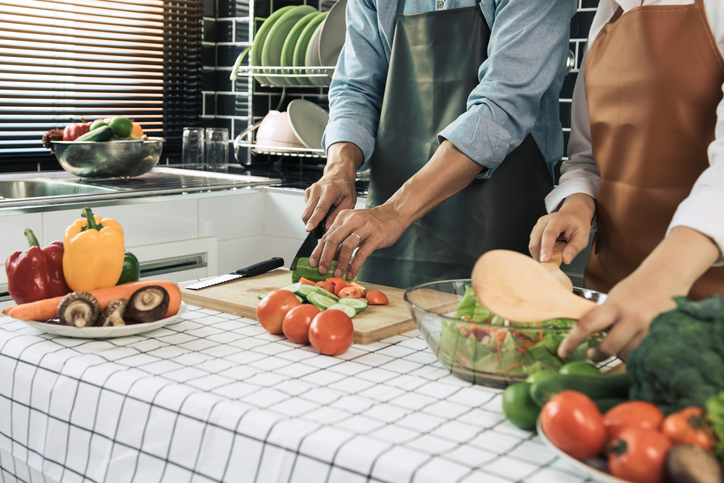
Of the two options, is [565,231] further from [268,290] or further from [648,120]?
[268,290]

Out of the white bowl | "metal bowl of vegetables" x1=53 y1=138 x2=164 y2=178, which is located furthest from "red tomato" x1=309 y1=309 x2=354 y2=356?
the white bowl

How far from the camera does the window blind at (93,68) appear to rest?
2.46 metres

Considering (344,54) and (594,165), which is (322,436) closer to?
(594,165)

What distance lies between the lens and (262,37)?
2.63 meters

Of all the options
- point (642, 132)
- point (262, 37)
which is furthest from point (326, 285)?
point (262, 37)

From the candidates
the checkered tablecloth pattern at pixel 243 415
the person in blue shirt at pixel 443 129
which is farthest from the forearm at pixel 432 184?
the checkered tablecloth pattern at pixel 243 415

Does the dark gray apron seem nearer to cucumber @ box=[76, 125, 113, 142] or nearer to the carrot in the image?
the carrot

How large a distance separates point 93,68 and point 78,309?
198cm

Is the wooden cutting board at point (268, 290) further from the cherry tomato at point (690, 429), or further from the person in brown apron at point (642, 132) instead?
the cherry tomato at point (690, 429)

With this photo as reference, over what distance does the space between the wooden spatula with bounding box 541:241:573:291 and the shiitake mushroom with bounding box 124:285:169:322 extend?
521 mm

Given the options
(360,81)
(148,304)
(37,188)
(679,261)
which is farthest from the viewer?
(37,188)

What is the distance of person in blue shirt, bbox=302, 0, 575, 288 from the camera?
132 centimetres

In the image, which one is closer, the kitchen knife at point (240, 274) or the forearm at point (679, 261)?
the forearm at point (679, 261)

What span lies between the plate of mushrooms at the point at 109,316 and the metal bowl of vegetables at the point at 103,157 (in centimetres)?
136
